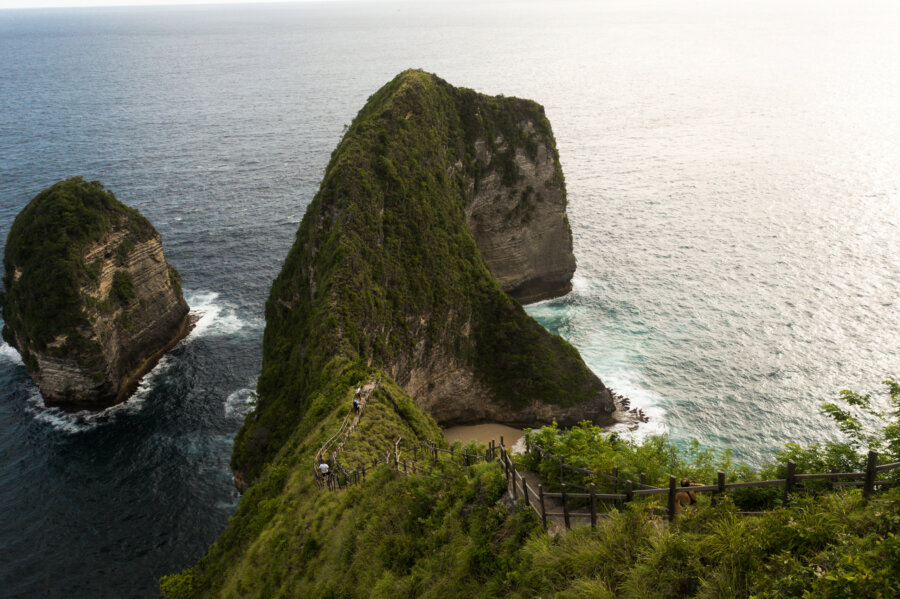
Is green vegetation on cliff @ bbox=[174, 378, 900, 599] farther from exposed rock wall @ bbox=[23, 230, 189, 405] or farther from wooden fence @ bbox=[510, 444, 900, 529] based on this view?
exposed rock wall @ bbox=[23, 230, 189, 405]

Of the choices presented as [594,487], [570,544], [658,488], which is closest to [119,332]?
[594,487]

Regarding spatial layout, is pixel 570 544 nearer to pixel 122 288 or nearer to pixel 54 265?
pixel 54 265

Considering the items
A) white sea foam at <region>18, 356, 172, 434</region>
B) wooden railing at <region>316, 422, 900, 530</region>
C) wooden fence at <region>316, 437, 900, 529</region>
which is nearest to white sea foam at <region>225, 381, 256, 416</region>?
white sea foam at <region>18, 356, 172, 434</region>

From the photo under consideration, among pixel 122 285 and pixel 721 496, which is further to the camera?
pixel 122 285

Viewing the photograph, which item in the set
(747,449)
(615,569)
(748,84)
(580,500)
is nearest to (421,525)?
(580,500)

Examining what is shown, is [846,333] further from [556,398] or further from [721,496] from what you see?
[721,496]
